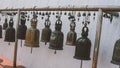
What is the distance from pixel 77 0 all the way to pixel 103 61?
75cm

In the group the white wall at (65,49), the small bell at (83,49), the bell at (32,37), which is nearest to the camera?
the small bell at (83,49)

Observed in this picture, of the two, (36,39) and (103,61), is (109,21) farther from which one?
(36,39)

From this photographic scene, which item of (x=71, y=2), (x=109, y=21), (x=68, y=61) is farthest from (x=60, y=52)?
(x=109, y=21)

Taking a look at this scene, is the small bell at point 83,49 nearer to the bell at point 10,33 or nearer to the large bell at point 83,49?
the large bell at point 83,49

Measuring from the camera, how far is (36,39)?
7.58 feet

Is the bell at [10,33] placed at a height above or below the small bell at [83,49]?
above

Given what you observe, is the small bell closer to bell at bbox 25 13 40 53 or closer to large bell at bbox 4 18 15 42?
bell at bbox 25 13 40 53

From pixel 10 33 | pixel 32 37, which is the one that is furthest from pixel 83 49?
pixel 10 33

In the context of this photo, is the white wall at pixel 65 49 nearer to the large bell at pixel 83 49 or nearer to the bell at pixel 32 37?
the large bell at pixel 83 49

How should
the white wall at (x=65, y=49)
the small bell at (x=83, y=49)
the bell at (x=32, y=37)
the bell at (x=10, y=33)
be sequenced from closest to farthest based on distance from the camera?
1. the small bell at (x=83, y=49)
2. the white wall at (x=65, y=49)
3. the bell at (x=32, y=37)
4. the bell at (x=10, y=33)

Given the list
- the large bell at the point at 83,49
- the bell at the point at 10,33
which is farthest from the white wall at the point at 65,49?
the bell at the point at 10,33

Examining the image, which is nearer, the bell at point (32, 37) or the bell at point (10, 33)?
the bell at point (32, 37)

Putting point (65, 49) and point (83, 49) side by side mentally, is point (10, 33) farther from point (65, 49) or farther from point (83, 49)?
point (83, 49)

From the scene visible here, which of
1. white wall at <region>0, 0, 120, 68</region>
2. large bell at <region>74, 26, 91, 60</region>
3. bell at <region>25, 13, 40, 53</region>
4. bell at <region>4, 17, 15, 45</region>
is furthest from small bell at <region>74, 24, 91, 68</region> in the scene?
bell at <region>4, 17, 15, 45</region>
